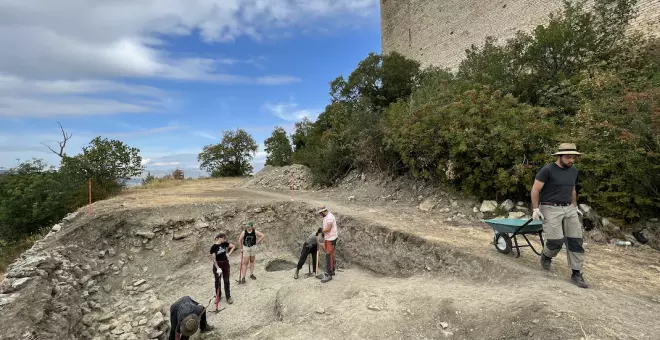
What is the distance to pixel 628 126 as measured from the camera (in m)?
6.20

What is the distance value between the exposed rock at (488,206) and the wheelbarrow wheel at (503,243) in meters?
2.87

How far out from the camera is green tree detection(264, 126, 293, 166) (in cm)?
2533

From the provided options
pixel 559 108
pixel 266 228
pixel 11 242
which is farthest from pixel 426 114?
pixel 11 242

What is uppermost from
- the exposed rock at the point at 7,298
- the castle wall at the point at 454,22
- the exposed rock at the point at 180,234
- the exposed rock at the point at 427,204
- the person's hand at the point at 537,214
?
the castle wall at the point at 454,22

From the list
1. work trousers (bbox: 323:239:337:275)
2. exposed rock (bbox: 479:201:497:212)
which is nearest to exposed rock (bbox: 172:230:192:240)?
work trousers (bbox: 323:239:337:275)

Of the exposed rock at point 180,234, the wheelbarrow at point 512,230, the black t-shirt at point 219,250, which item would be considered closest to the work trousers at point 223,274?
the black t-shirt at point 219,250

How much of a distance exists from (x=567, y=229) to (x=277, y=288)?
5.82 m

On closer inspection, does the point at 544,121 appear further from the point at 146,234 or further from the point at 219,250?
the point at 146,234

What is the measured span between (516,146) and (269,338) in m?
7.33

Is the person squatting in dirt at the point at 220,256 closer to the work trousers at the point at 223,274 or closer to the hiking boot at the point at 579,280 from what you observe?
the work trousers at the point at 223,274

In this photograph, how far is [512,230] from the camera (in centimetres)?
504

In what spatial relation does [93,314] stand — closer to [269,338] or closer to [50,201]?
[269,338]

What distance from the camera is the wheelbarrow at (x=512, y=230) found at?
488 centimetres

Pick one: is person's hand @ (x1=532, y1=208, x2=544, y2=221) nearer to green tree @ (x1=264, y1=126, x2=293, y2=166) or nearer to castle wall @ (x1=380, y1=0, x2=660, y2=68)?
castle wall @ (x1=380, y1=0, x2=660, y2=68)
